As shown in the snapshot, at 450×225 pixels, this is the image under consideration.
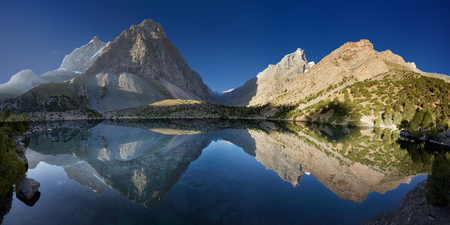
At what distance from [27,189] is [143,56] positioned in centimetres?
15073

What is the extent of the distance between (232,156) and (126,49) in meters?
162

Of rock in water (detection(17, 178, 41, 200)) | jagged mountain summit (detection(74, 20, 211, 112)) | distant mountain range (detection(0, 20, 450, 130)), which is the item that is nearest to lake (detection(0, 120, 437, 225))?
rock in water (detection(17, 178, 41, 200))

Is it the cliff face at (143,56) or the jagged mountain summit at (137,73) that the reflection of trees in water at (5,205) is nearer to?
the jagged mountain summit at (137,73)

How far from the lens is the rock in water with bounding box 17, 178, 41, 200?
6489 millimetres

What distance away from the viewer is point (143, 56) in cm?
13725

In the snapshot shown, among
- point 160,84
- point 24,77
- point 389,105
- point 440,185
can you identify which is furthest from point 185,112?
point 24,77

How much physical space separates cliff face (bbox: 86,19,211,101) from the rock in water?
139 metres

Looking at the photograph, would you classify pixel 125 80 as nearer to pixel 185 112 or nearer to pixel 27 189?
pixel 185 112

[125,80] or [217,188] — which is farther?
[125,80]

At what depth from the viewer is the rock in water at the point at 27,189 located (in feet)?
21.3

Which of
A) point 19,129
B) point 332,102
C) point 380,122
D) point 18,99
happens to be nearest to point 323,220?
point 19,129

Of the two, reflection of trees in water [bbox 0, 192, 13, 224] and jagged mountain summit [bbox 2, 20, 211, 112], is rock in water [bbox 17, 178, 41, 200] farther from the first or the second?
jagged mountain summit [bbox 2, 20, 211, 112]

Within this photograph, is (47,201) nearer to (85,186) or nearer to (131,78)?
(85,186)

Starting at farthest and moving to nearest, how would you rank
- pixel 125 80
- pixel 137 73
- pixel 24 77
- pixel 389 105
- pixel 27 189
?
pixel 24 77 → pixel 137 73 → pixel 125 80 → pixel 389 105 → pixel 27 189
